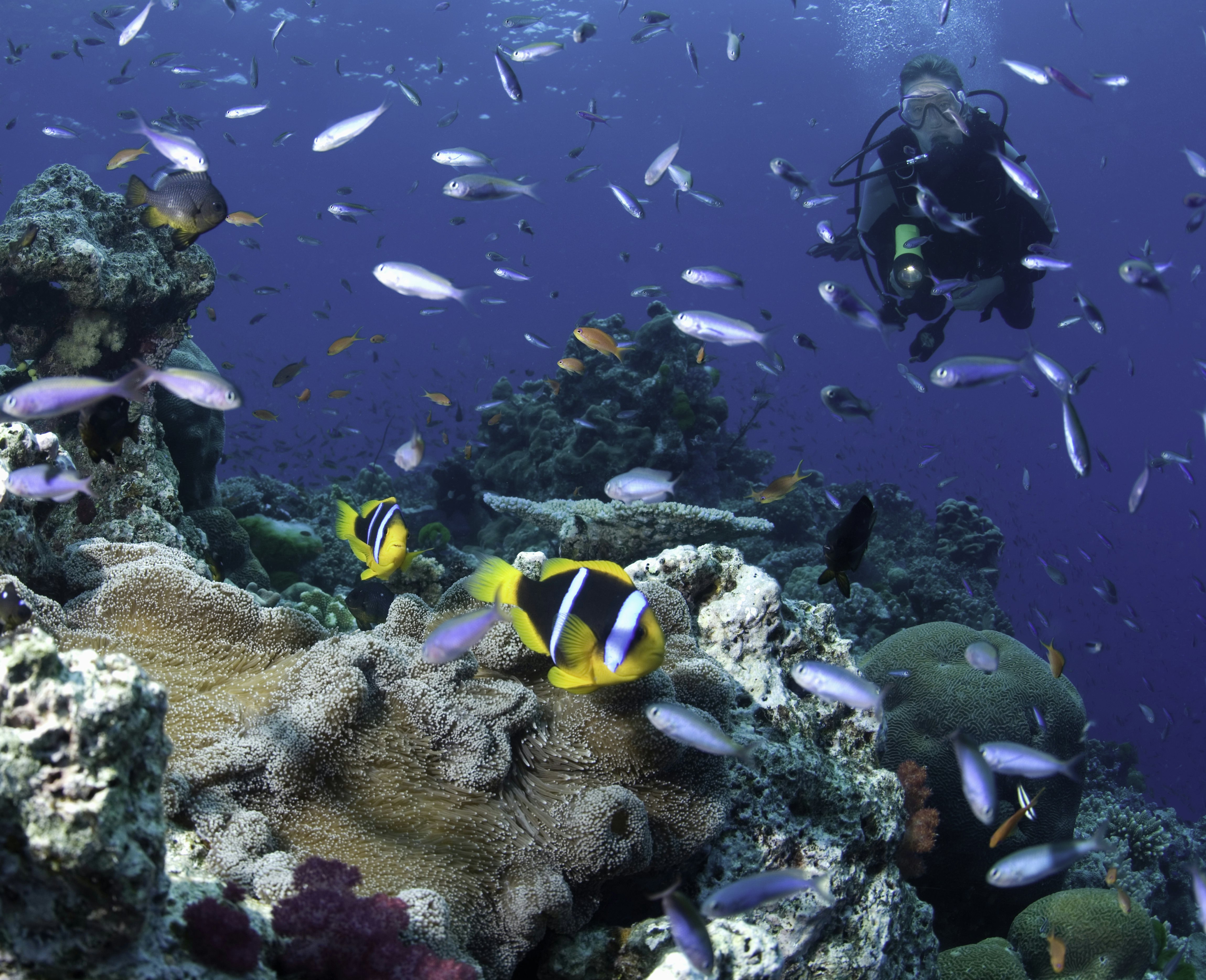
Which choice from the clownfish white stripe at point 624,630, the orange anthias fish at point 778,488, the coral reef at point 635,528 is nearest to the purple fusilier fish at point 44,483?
the clownfish white stripe at point 624,630

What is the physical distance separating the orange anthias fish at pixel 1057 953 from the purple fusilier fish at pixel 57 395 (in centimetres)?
592

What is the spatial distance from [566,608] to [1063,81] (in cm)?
906

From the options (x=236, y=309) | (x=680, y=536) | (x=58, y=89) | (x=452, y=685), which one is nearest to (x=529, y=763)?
(x=452, y=685)

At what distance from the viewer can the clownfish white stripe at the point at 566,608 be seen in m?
1.85

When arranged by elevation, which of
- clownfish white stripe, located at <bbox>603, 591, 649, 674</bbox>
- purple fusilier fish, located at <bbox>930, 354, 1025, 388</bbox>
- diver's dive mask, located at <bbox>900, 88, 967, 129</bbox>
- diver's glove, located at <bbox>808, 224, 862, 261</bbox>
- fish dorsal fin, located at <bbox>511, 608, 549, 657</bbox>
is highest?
diver's dive mask, located at <bbox>900, 88, 967, 129</bbox>

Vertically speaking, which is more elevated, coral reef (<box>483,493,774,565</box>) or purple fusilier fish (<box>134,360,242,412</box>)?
purple fusilier fish (<box>134,360,242,412</box>)

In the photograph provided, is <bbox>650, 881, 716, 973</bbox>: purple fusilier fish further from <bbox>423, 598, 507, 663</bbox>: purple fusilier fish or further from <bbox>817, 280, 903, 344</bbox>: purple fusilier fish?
<bbox>817, 280, 903, 344</bbox>: purple fusilier fish

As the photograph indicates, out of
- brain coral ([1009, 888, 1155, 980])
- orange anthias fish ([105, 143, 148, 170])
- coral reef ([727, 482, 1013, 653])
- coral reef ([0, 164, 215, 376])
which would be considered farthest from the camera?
coral reef ([727, 482, 1013, 653])

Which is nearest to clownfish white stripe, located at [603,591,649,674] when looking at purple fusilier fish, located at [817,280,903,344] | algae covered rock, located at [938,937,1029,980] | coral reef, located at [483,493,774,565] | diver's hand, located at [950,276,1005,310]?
coral reef, located at [483,493,774,565]

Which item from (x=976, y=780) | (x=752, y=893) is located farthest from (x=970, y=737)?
(x=752, y=893)

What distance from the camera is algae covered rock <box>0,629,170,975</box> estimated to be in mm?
974

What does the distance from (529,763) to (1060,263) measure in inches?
254

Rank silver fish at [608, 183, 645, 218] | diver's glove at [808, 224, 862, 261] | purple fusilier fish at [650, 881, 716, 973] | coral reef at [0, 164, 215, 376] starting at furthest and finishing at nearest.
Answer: diver's glove at [808, 224, 862, 261] → silver fish at [608, 183, 645, 218] → coral reef at [0, 164, 215, 376] → purple fusilier fish at [650, 881, 716, 973]

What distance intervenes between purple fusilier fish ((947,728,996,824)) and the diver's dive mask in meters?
6.97
